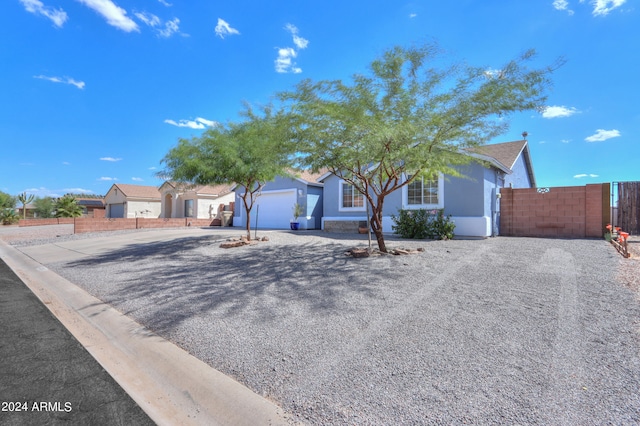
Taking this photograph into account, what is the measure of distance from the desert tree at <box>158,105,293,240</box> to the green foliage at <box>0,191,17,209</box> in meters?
47.2

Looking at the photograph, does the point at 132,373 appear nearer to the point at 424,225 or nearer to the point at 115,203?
the point at 424,225

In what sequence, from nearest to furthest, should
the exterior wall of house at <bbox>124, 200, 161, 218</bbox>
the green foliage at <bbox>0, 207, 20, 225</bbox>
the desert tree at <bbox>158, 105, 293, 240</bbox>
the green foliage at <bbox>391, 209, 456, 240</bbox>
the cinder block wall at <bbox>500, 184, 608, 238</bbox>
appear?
the desert tree at <bbox>158, 105, 293, 240</bbox> → the green foliage at <bbox>391, 209, 456, 240</bbox> → the cinder block wall at <bbox>500, 184, 608, 238</bbox> → the green foliage at <bbox>0, 207, 20, 225</bbox> → the exterior wall of house at <bbox>124, 200, 161, 218</bbox>

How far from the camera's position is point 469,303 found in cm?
458

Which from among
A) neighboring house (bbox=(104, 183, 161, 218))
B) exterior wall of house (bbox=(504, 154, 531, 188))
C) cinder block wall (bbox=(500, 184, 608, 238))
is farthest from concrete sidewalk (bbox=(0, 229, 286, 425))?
neighboring house (bbox=(104, 183, 161, 218))

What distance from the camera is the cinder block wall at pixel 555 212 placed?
39.5ft

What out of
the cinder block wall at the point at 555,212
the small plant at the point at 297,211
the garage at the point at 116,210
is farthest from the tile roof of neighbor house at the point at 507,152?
the garage at the point at 116,210

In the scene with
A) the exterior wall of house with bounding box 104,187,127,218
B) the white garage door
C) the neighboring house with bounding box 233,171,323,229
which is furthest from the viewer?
the exterior wall of house with bounding box 104,187,127,218

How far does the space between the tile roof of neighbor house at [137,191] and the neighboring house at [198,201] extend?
15.2 feet

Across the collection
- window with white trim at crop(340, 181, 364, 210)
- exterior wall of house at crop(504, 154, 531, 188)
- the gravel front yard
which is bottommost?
the gravel front yard

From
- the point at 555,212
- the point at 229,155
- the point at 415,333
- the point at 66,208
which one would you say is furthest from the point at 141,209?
the point at 415,333

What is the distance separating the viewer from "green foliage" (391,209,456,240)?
11.8 metres

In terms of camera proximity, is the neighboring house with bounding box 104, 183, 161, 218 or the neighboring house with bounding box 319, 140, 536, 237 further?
the neighboring house with bounding box 104, 183, 161, 218

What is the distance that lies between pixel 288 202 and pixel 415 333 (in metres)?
16.9

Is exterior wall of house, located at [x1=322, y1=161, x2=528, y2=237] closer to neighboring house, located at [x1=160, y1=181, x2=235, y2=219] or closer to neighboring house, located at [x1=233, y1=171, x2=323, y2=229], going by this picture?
neighboring house, located at [x1=233, y1=171, x2=323, y2=229]
